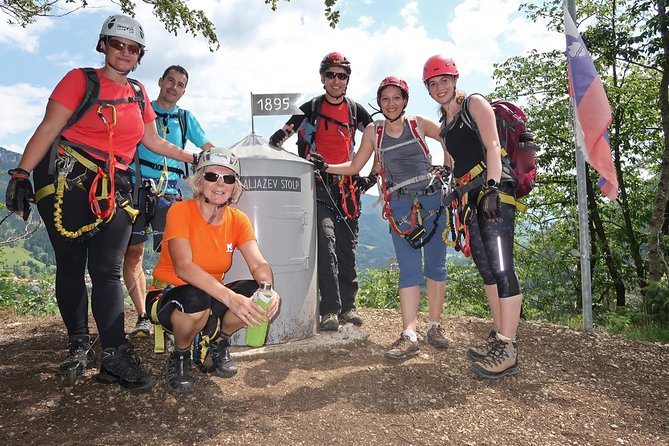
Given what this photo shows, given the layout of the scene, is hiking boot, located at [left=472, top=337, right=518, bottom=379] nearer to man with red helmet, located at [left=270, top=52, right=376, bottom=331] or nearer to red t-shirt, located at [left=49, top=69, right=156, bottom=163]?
man with red helmet, located at [left=270, top=52, right=376, bottom=331]

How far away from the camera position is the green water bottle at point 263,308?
3027 mm

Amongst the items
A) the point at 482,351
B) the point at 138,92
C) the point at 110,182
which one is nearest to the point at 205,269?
the point at 110,182

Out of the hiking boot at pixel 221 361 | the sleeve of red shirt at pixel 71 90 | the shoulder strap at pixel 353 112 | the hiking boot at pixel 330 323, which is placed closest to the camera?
the sleeve of red shirt at pixel 71 90

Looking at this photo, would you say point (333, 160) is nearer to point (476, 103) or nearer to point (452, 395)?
point (476, 103)

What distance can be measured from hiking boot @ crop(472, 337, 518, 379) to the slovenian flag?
2572 millimetres

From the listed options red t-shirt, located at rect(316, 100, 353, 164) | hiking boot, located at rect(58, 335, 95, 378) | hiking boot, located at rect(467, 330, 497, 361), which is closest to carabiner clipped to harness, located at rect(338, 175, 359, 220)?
red t-shirt, located at rect(316, 100, 353, 164)

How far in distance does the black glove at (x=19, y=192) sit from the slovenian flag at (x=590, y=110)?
214 inches

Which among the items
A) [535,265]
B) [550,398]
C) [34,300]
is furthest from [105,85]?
[535,265]

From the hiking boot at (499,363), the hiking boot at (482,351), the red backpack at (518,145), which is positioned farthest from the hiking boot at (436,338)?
the red backpack at (518,145)

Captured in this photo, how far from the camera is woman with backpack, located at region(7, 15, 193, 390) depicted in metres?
3.22

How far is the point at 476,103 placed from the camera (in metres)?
3.70

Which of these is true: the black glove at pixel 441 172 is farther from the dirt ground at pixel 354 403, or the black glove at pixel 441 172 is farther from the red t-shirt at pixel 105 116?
the red t-shirt at pixel 105 116

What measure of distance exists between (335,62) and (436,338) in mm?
2960

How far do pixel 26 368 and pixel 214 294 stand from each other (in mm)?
1941
